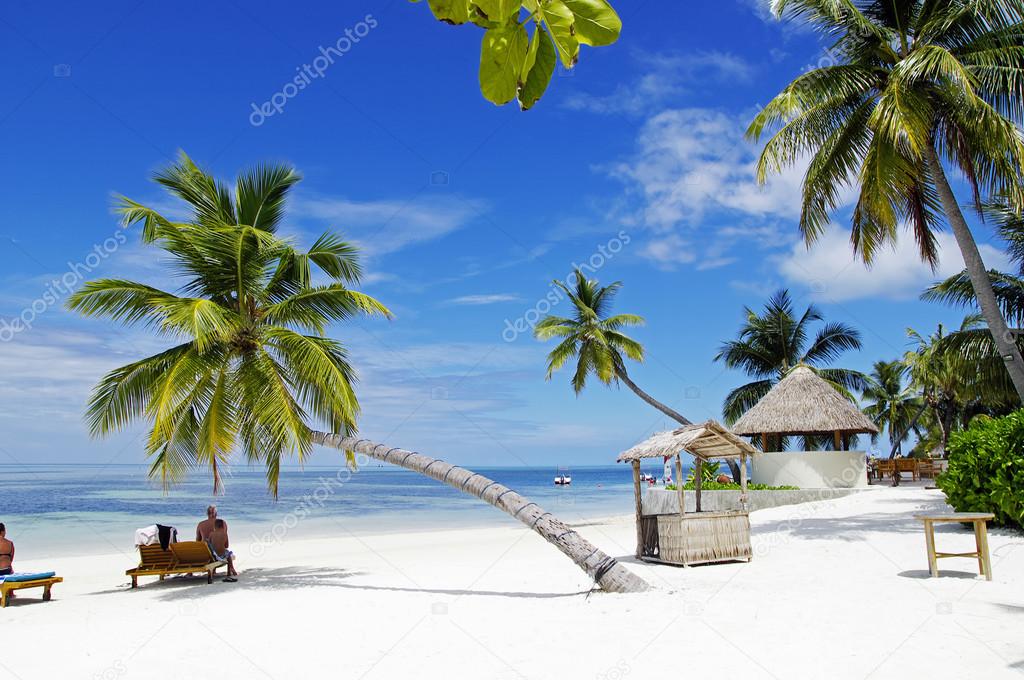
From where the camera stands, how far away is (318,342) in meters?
Answer: 11.5

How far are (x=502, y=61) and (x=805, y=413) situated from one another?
75.2 feet

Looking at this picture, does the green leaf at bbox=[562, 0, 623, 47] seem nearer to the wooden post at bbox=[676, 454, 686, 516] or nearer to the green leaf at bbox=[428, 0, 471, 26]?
the green leaf at bbox=[428, 0, 471, 26]

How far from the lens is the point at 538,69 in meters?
1.08

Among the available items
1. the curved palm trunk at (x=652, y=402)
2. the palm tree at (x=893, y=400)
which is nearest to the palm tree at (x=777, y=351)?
the curved palm trunk at (x=652, y=402)

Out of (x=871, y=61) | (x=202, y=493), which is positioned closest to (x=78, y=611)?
(x=871, y=61)

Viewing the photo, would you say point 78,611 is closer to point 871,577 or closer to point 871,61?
point 871,577

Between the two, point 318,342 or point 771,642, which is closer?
point 771,642

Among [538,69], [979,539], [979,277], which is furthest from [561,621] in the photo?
[979,277]

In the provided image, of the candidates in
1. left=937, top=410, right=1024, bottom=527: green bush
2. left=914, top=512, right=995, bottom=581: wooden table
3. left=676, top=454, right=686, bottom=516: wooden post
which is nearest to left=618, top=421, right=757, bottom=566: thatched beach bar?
left=676, top=454, right=686, bottom=516: wooden post

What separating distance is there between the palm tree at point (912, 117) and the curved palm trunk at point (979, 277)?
2cm

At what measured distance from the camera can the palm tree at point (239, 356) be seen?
10.8 meters

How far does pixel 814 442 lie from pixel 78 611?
24388 millimetres

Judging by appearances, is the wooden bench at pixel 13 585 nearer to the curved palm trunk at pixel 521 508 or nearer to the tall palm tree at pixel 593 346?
the curved palm trunk at pixel 521 508

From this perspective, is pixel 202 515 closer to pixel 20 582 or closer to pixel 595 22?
pixel 20 582
